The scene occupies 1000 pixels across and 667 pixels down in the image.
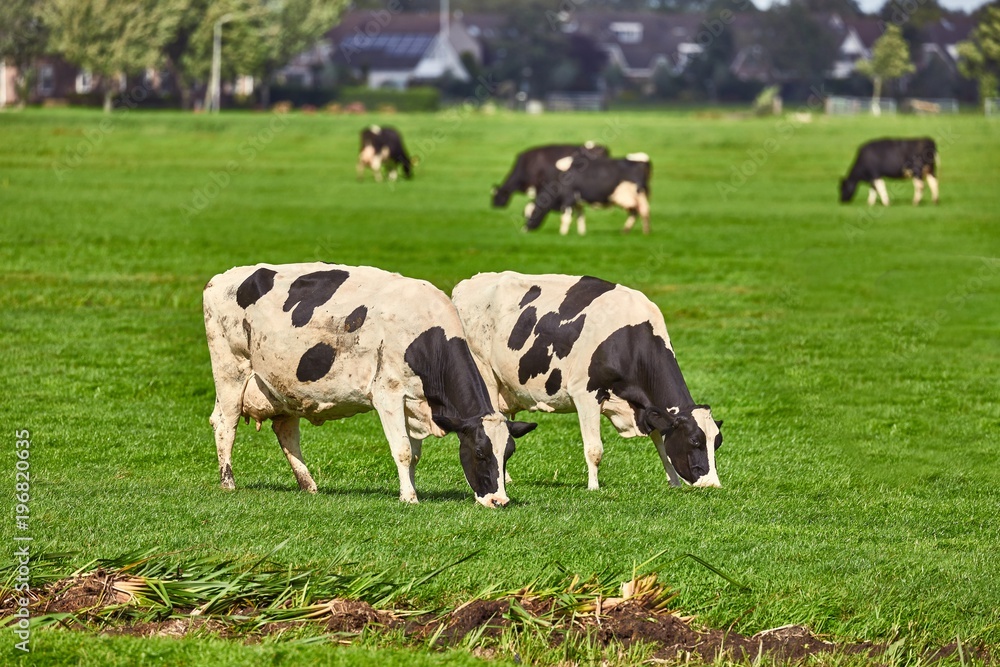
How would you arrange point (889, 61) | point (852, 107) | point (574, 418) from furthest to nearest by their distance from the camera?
1. point (889, 61)
2. point (852, 107)
3. point (574, 418)

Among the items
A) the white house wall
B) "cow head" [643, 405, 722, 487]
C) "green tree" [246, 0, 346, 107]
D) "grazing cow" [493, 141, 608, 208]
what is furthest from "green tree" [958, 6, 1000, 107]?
"cow head" [643, 405, 722, 487]

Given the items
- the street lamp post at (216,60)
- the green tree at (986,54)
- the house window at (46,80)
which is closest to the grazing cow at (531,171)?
the street lamp post at (216,60)

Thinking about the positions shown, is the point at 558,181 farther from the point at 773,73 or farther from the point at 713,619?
the point at 773,73

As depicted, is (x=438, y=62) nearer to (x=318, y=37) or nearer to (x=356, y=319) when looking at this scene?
(x=318, y=37)

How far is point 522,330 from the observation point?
49.0 feet

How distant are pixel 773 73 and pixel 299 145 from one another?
97.1 m

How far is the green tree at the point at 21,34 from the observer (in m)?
106

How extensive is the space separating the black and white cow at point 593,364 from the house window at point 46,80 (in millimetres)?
115581

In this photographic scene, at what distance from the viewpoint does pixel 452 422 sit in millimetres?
12883

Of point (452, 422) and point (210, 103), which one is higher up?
point (452, 422)

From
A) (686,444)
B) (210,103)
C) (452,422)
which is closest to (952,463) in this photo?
(686,444)

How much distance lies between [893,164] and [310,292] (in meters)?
43.7

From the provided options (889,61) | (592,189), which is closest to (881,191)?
(592,189)

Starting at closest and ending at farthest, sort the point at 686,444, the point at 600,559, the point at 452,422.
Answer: the point at 600,559 → the point at 452,422 → the point at 686,444
